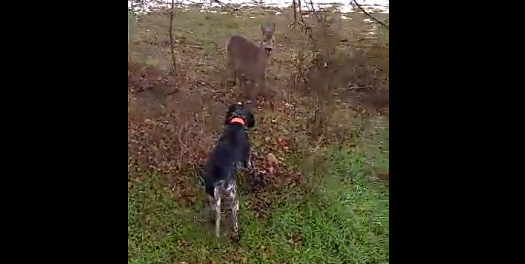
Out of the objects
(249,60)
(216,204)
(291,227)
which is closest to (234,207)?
(216,204)

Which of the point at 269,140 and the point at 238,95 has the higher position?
the point at 238,95

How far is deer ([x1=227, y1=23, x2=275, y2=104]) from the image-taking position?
1999 mm

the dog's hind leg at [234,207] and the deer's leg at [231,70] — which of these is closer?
the dog's hind leg at [234,207]

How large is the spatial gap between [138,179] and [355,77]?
0.77m

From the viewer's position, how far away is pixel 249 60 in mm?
2006

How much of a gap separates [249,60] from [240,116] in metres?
0.19

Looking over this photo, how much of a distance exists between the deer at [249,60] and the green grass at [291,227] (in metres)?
0.35

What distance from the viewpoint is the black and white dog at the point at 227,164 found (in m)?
1.92

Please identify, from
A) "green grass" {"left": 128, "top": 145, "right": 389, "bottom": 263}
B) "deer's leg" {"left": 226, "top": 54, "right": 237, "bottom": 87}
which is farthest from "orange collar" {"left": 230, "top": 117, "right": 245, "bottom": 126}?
"green grass" {"left": 128, "top": 145, "right": 389, "bottom": 263}

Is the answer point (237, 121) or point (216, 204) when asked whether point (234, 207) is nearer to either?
A: point (216, 204)

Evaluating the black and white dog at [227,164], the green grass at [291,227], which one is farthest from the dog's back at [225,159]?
the green grass at [291,227]

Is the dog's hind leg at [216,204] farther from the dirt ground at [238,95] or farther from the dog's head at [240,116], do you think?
the dog's head at [240,116]
